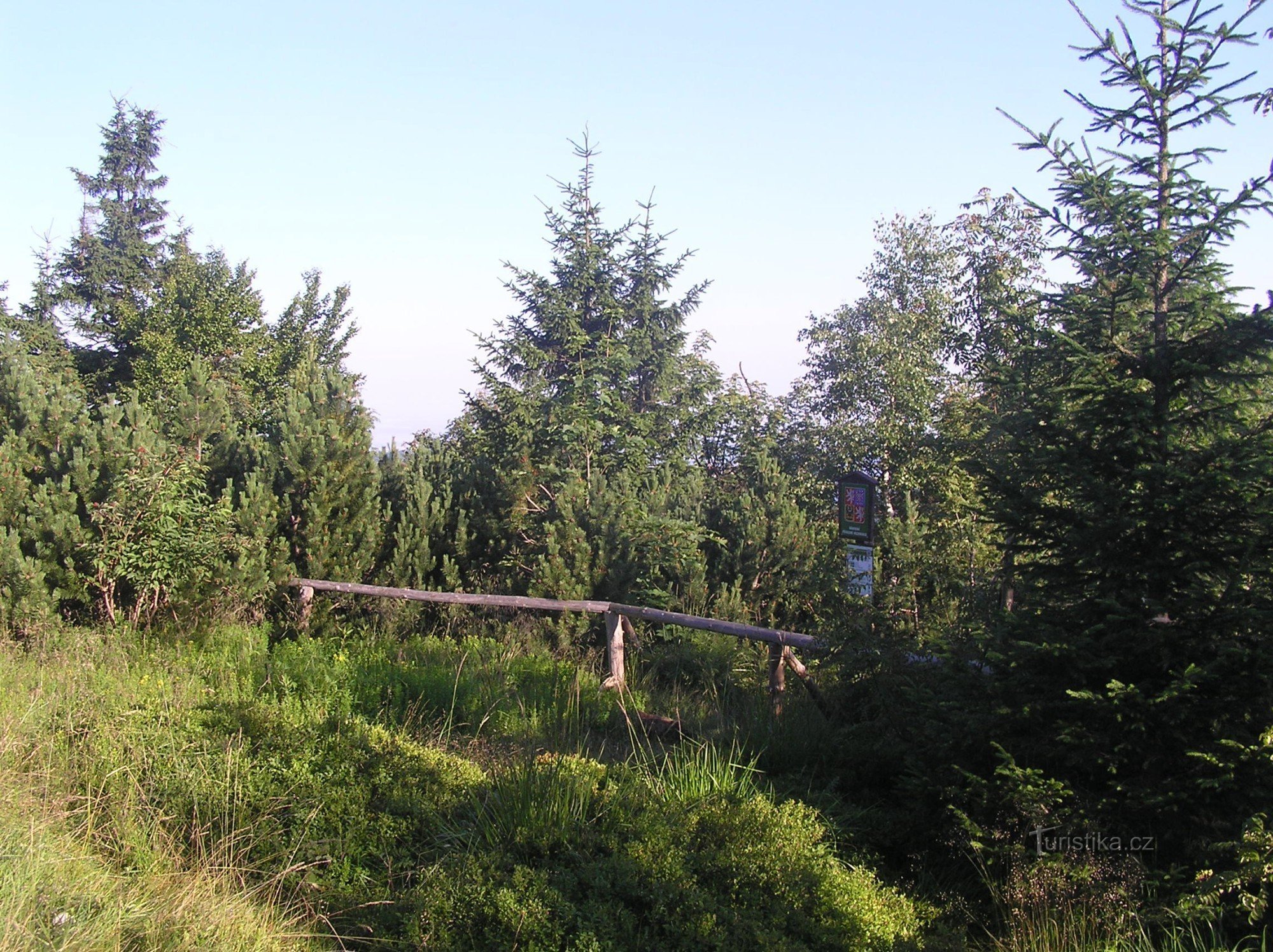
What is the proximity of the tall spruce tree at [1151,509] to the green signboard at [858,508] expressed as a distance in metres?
1.67

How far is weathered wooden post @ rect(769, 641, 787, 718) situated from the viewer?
6477mm

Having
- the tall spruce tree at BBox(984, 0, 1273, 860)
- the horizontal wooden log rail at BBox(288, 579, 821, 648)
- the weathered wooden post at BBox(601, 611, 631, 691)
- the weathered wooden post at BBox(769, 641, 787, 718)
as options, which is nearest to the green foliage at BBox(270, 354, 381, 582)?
the horizontal wooden log rail at BBox(288, 579, 821, 648)

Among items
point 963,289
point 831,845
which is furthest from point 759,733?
point 963,289

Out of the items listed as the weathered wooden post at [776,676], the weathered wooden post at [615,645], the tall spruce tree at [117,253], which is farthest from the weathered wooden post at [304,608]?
the tall spruce tree at [117,253]

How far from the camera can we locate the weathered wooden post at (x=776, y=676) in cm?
648

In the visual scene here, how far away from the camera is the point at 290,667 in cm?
731

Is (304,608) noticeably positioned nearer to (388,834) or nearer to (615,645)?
(615,645)

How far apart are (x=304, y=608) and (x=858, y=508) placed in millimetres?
5921

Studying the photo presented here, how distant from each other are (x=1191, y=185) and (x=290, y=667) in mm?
6827

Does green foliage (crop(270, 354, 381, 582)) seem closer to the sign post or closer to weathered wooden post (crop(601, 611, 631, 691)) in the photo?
weathered wooden post (crop(601, 611, 631, 691))

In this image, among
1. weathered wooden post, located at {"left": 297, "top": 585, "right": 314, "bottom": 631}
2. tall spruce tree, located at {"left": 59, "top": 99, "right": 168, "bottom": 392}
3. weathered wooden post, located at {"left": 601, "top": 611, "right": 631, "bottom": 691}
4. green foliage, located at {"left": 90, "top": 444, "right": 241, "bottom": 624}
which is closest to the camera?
weathered wooden post, located at {"left": 601, "top": 611, "right": 631, "bottom": 691}

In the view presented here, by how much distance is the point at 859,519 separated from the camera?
7.23 meters

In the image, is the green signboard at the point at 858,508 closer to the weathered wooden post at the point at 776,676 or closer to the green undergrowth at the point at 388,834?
→ the weathered wooden post at the point at 776,676

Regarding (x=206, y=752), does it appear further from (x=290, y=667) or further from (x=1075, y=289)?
(x=1075, y=289)
